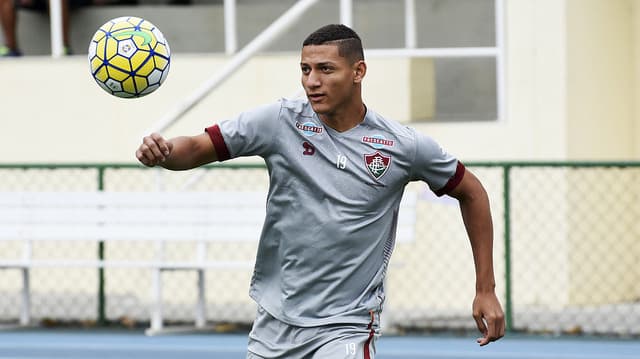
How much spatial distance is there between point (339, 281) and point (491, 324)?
0.64 metres

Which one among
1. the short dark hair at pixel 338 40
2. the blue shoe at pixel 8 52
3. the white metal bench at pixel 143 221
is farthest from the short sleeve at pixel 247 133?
the blue shoe at pixel 8 52

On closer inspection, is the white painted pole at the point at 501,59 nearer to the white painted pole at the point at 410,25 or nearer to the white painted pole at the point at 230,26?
the white painted pole at the point at 410,25

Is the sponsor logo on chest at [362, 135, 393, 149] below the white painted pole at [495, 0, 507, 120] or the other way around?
below

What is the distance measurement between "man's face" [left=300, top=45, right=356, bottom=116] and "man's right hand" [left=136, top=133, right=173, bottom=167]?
68 centimetres

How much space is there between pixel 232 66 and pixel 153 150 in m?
6.35

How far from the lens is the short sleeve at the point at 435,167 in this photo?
523cm

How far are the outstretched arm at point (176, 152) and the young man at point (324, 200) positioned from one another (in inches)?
0.5

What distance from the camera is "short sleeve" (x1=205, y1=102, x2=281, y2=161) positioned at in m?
5.01

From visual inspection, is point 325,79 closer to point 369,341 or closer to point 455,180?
point 455,180

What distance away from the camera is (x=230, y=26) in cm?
1216

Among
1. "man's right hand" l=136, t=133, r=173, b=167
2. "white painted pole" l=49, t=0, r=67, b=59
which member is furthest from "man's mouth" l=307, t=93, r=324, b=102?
"white painted pole" l=49, t=0, r=67, b=59

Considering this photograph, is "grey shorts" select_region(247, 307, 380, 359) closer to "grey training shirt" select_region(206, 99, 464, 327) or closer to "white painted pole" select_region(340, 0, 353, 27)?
"grey training shirt" select_region(206, 99, 464, 327)

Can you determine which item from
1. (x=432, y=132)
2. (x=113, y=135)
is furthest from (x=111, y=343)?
(x=432, y=132)

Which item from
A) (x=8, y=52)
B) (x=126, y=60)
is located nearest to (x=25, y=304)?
(x=8, y=52)
